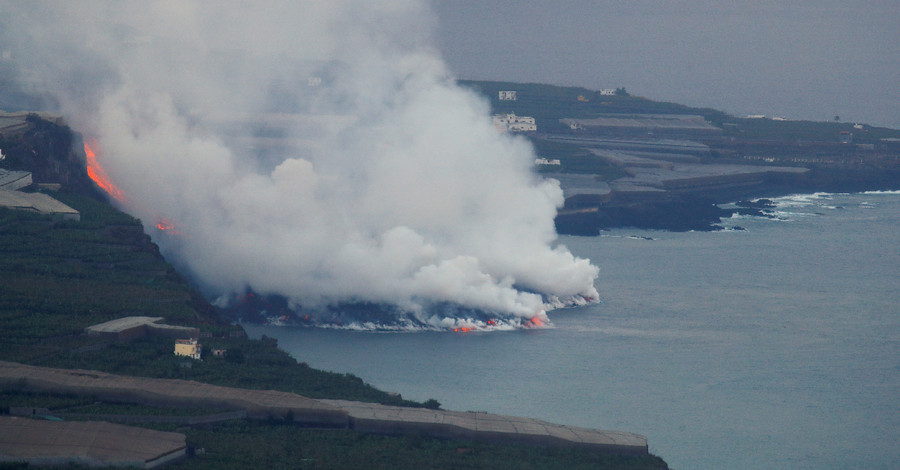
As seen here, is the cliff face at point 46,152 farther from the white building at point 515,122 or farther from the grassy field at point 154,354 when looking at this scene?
the white building at point 515,122

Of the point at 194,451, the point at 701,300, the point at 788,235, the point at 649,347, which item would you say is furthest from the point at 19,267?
the point at 788,235

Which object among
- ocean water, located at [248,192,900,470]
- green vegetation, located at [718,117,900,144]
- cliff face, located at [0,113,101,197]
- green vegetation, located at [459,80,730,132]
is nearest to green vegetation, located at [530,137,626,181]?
green vegetation, located at [459,80,730,132]

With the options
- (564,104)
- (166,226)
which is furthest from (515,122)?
(166,226)

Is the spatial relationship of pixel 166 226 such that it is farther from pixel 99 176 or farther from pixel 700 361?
pixel 700 361

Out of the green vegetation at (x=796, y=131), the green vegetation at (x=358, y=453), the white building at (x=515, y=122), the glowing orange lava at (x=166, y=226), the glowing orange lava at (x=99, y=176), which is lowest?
the green vegetation at (x=358, y=453)

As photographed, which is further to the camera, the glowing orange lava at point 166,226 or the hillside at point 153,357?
A: the glowing orange lava at point 166,226

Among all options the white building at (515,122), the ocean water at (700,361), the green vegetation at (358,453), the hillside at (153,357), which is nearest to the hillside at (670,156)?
the white building at (515,122)

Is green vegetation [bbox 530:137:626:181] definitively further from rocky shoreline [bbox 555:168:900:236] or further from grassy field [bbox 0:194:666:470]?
grassy field [bbox 0:194:666:470]
